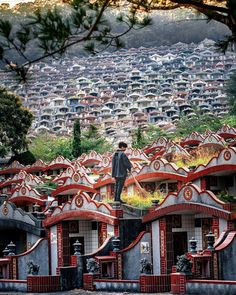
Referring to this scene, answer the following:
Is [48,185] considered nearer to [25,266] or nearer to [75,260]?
[25,266]

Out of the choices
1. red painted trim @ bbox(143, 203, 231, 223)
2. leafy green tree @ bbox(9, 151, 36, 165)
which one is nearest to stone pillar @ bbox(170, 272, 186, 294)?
red painted trim @ bbox(143, 203, 231, 223)

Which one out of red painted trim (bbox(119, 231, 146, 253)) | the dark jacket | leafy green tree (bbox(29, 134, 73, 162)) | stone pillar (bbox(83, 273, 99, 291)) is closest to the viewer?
stone pillar (bbox(83, 273, 99, 291))

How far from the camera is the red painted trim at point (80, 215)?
2695 cm

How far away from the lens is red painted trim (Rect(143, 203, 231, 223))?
24.1 metres

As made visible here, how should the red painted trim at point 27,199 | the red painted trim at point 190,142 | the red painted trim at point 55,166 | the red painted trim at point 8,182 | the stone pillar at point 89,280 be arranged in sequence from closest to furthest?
the stone pillar at point 89,280, the red painted trim at point 27,199, the red painted trim at point 8,182, the red painted trim at point 190,142, the red painted trim at point 55,166

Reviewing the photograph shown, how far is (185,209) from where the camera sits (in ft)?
82.1

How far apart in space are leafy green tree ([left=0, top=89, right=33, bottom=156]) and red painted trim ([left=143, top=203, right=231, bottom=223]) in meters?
30.2

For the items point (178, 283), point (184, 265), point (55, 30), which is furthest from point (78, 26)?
point (178, 283)

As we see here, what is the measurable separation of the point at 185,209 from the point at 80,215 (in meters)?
4.18

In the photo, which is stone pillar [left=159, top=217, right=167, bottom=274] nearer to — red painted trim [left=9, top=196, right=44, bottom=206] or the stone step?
the stone step

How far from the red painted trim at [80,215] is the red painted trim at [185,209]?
3.86ft

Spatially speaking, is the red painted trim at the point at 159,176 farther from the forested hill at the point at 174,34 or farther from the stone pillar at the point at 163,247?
the forested hill at the point at 174,34

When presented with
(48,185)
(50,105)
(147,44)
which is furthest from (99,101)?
(48,185)

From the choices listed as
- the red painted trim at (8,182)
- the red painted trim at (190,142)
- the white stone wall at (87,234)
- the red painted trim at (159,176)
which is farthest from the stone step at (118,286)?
the red painted trim at (190,142)
